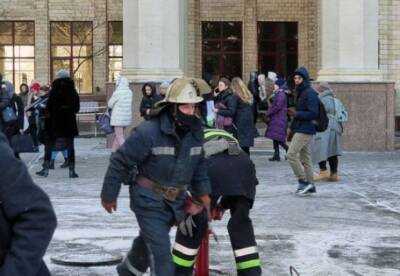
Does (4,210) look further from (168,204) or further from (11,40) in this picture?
(11,40)

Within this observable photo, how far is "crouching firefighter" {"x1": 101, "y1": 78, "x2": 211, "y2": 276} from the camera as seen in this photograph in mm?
5586

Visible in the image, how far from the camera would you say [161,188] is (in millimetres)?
5648

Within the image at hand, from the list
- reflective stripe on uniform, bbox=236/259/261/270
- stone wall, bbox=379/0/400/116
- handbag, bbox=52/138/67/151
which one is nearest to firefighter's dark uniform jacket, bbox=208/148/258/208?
reflective stripe on uniform, bbox=236/259/261/270

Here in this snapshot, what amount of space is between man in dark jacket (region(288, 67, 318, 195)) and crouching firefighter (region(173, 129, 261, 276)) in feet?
17.4

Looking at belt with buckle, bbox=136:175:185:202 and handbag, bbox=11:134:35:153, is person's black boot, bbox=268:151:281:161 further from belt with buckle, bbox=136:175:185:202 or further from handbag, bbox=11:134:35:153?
belt with buckle, bbox=136:175:185:202

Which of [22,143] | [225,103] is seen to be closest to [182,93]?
[225,103]

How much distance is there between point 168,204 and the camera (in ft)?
18.6

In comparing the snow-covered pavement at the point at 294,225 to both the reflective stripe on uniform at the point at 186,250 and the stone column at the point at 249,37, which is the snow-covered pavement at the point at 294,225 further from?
the stone column at the point at 249,37

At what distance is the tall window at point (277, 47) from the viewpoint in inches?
1195

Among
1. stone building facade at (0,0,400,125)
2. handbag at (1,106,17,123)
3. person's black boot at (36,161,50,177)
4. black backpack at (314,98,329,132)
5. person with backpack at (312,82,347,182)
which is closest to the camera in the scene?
black backpack at (314,98,329,132)

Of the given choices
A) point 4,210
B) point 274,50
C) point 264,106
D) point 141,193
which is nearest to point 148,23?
point 264,106

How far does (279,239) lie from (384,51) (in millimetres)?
18493

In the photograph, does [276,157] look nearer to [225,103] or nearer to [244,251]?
[225,103]

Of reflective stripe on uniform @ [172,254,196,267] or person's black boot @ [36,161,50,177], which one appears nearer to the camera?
reflective stripe on uniform @ [172,254,196,267]
